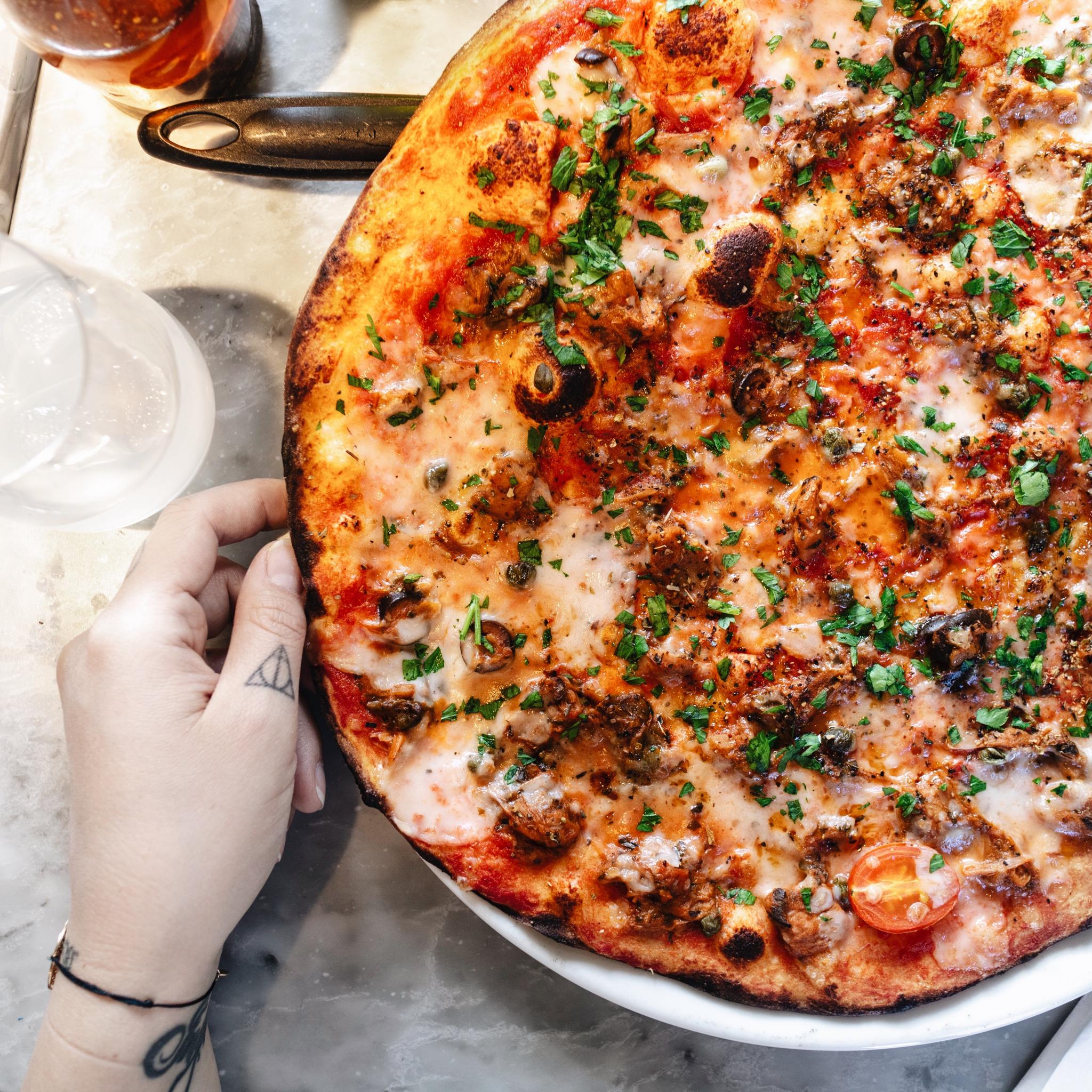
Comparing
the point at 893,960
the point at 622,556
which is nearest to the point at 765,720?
the point at 622,556

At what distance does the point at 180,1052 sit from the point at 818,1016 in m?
1.55

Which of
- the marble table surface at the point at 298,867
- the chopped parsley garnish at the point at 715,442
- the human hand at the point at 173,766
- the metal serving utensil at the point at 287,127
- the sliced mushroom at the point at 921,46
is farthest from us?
the marble table surface at the point at 298,867

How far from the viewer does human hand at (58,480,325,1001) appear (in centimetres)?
200

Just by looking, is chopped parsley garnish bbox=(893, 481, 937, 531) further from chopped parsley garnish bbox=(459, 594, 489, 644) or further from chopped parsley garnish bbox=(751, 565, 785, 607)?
chopped parsley garnish bbox=(459, 594, 489, 644)

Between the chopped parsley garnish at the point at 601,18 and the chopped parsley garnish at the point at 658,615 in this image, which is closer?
the chopped parsley garnish at the point at 601,18

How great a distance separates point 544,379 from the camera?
81.5 inches

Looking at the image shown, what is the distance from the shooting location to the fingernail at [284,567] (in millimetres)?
2117

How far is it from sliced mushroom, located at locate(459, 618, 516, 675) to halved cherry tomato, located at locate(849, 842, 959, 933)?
0.98 m

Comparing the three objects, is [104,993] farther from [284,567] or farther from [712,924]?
[712,924]

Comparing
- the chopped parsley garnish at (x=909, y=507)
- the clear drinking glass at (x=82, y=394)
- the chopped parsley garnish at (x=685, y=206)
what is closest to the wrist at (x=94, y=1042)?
the clear drinking glass at (x=82, y=394)

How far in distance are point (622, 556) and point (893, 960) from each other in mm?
1149

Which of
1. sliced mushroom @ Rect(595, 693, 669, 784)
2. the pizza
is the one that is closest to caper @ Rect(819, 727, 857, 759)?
the pizza

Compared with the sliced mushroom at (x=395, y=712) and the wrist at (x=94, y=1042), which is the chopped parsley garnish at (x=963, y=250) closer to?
the sliced mushroom at (x=395, y=712)

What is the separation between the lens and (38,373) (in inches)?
88.3
